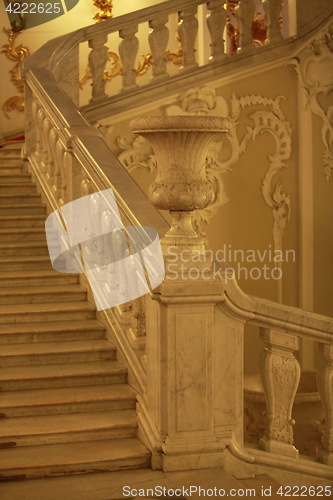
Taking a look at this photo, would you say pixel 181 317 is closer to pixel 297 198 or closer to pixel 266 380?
pixel 266 380

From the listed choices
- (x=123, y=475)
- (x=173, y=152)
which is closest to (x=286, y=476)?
(x=123, y=475)

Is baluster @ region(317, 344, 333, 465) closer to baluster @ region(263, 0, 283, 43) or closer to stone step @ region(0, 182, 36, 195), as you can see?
stone step @ region(0, 182, 36, 195)

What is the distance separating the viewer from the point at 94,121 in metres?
6.51

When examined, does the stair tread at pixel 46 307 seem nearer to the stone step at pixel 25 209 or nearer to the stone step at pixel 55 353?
the stone step at pixel 55 353

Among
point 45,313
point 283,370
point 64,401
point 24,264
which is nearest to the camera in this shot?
point 283,370

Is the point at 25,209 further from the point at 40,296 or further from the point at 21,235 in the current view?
the point at 40,296

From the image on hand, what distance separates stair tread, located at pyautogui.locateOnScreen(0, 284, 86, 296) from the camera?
4742 mm

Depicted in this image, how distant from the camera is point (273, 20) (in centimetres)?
692

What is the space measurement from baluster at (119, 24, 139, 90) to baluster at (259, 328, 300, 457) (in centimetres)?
364

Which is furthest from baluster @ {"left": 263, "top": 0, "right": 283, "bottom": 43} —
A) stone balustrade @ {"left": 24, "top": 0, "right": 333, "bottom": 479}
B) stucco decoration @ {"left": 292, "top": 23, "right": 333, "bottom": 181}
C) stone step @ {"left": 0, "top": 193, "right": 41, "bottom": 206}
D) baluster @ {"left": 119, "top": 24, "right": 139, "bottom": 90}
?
stone balustrade @ {"left": 24, "top": 0, "right": 333, "bottom": 479}

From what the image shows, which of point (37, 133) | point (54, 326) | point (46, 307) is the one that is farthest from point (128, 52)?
point (54, 326)

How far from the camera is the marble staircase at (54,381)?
339 cm

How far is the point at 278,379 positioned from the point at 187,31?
3925 mm

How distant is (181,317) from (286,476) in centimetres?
88
